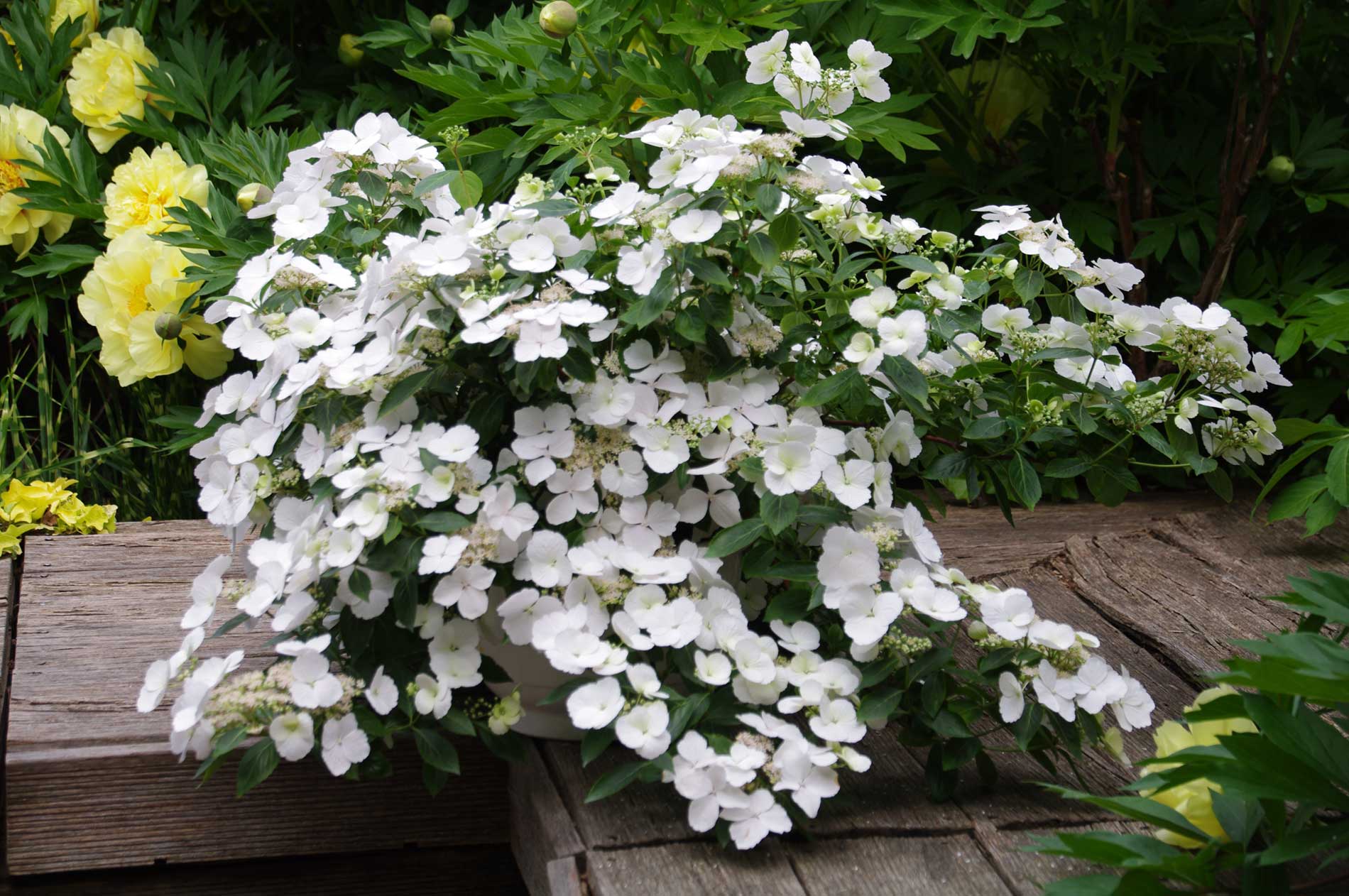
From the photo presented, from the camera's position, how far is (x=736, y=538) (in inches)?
44.3

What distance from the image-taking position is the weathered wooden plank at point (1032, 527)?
1891mm

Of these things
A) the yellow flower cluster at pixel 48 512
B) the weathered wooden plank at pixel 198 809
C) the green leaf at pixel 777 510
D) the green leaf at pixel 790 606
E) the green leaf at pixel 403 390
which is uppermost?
the green leaf at pixel 403 390

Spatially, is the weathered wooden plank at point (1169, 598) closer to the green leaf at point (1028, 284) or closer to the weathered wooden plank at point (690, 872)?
the green leaf at point (1028, 284)

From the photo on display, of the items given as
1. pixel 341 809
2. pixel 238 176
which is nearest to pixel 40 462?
pixel 238 176

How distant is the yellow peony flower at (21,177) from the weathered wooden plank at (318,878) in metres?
1.33

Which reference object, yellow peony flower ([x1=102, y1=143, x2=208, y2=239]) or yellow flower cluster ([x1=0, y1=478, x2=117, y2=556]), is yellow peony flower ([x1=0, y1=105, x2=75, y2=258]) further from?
yellow flower cluster ([x1=0, y1=478, x2=117, y2=556])

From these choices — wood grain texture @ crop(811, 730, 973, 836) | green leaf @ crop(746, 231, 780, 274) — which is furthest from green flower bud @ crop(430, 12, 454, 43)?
wood grain texture @ crop(811, 730, 973, 836)

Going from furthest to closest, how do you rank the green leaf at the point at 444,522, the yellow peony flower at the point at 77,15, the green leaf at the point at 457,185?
the yellow peony flower at the point at 77,15, the green leaf at the point at 457,185, the green leaf at the point at 444,522

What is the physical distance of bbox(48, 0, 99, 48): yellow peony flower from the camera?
2.48 metres

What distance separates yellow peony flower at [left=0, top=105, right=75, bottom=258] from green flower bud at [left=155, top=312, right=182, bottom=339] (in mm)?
574

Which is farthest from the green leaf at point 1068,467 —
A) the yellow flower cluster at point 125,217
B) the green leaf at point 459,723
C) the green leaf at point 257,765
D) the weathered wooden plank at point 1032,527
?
the yellow flower cluster at point 125,217

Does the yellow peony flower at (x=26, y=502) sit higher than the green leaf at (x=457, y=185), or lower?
lower

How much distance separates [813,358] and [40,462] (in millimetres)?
1811

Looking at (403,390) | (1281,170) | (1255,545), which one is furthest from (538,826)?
(1281,170)
